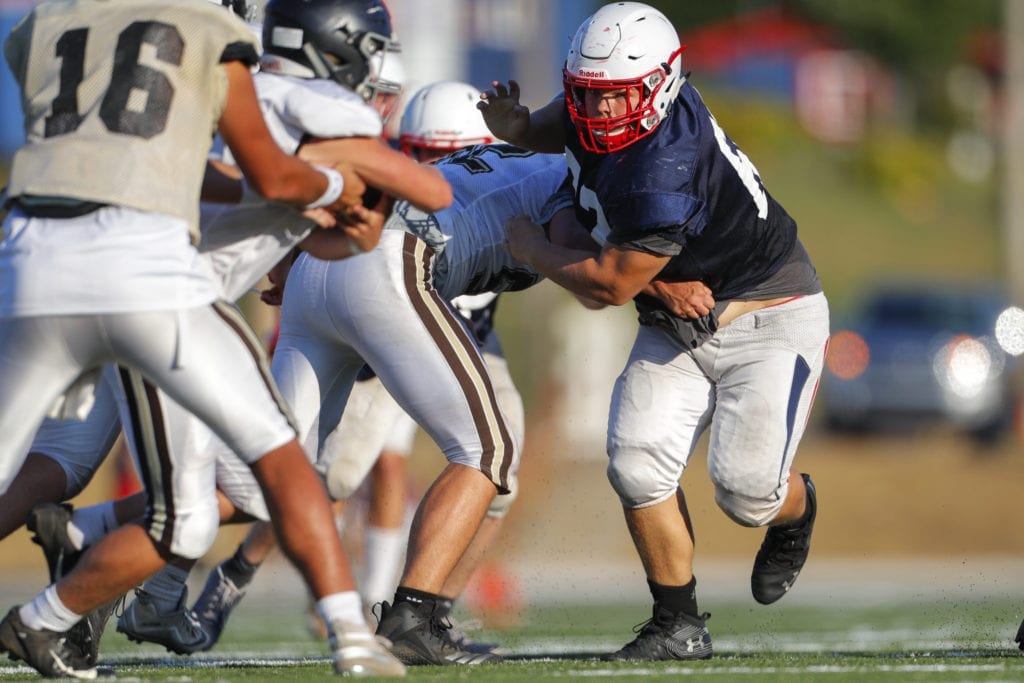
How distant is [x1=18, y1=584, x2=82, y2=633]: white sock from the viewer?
416 centimetres

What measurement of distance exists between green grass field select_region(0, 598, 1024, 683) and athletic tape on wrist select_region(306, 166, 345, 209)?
4.09ft

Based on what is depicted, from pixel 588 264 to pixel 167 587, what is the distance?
172cm

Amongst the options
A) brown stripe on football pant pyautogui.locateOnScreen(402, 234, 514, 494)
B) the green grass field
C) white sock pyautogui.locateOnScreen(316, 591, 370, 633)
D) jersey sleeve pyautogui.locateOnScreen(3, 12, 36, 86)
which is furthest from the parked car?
jersey sleeve pyautogui.locateOnScreen(3, 12, 36, 86)

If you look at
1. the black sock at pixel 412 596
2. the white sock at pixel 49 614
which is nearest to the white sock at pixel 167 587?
the black sock at pixel 412 596

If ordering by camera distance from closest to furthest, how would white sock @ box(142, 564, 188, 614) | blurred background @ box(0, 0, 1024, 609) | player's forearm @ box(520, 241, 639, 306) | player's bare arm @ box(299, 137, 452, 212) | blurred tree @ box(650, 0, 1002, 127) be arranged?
player's bare arm @ box(299, 137, 452, 212) → player's forearm @ box(520, 241, 639, 306) → white sock @ box(142, 564, 188, 614) → blurred background @ box(0, 0, 1024, 609) → blurred tree @ box(650, 0, 1002, 127)

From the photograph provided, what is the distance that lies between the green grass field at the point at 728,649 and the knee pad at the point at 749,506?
457mm

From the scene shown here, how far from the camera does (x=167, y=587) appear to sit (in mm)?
5113

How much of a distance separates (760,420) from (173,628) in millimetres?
2026

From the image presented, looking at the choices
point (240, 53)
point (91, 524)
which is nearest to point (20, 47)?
point (240, 53)

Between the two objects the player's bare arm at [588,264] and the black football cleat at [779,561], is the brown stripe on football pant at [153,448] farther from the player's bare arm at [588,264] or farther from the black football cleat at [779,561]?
the black football cleat at [779,561]

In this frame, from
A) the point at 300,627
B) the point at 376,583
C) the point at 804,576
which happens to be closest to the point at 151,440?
the point at 376,583

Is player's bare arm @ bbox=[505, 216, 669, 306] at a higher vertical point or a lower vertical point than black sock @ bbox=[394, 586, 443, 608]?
higher

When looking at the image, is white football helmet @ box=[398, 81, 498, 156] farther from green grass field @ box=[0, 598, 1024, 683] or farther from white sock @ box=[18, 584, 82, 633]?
white sock @ box=[18, 584, 82, 633]

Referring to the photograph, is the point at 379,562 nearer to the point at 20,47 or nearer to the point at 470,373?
the point at 470,373
